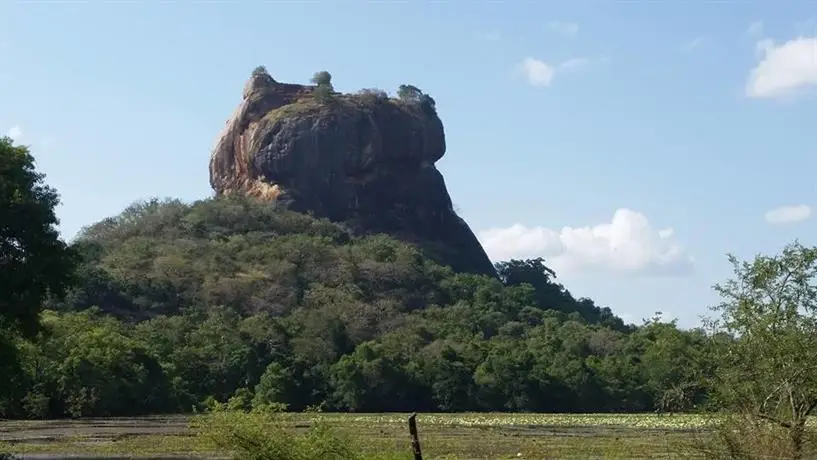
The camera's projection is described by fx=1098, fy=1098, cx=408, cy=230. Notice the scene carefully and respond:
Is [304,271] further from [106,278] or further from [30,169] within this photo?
[30,169]

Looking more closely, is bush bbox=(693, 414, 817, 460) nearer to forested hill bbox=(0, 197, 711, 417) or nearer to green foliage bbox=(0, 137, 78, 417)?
green foliage bbox=(0, 137, 78, 417)

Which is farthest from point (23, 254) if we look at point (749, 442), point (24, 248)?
point (749, 442)

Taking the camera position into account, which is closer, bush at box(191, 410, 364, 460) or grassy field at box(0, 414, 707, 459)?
bush at box(191, 410, 364, 460)

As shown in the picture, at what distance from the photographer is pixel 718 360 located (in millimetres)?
18312

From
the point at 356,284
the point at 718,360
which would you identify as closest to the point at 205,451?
the point at 718,360

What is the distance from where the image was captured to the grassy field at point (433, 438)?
31609 millimetres

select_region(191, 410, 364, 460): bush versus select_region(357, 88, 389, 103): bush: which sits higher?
select_region(357, 88, 389, 103): bush

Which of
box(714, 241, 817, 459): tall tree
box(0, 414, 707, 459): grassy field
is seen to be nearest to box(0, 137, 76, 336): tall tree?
box(0, 414, 707, 459): grassy field

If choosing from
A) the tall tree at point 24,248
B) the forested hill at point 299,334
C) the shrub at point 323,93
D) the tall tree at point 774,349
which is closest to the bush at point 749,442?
the tall tree at point 774,349

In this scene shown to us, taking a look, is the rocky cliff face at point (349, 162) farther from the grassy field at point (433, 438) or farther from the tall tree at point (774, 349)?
the tall tree at point (774, 349)

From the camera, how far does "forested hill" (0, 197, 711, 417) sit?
5988cm

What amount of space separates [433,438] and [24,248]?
51.1 ft

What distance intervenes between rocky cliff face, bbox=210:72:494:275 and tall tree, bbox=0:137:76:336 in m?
82.2

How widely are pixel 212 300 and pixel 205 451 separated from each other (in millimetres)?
52388
